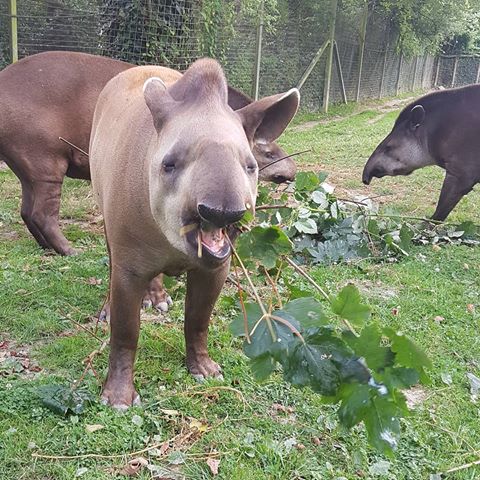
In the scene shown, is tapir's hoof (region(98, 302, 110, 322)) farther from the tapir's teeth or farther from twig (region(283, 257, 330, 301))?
the tapir's teeth

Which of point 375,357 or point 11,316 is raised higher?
point 375,357

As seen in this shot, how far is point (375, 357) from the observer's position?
7.14ft

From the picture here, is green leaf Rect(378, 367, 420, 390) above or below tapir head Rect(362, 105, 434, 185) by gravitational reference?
above

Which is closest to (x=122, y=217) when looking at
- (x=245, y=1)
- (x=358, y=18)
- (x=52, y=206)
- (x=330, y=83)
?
(x=52, y=206)

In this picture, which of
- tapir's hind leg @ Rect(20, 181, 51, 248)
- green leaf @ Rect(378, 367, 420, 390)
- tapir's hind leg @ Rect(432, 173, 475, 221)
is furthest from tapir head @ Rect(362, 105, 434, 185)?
green leaf @ Rect(378, 367, 420, 390)

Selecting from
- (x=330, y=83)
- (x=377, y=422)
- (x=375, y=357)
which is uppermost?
(x=375, y=357)

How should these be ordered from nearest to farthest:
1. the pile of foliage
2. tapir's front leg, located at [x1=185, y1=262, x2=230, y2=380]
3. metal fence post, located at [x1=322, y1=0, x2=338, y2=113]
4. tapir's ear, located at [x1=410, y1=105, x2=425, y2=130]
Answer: tapir's front leg, located at [x1=185, y1=262, x2=230, y2=380] < the pile of foliage < tapir's ear, located at [x1=410, y1=105, x2=425, y2=130] < metal fence post, located at [x1=322, y1=0, x2=338, y2=113]

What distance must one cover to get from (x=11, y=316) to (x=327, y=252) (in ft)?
8.14

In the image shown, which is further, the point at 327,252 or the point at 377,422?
the point at 327,252

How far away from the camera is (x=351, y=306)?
88.0 inches

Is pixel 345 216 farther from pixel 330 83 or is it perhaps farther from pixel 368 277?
pixel 330 83

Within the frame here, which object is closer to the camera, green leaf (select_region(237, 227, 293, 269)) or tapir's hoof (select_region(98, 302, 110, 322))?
green leaf (select_region(237, 227, 293, 269))

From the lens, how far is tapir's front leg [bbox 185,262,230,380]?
307cm

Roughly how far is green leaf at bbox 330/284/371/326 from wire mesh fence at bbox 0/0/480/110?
7.02m
